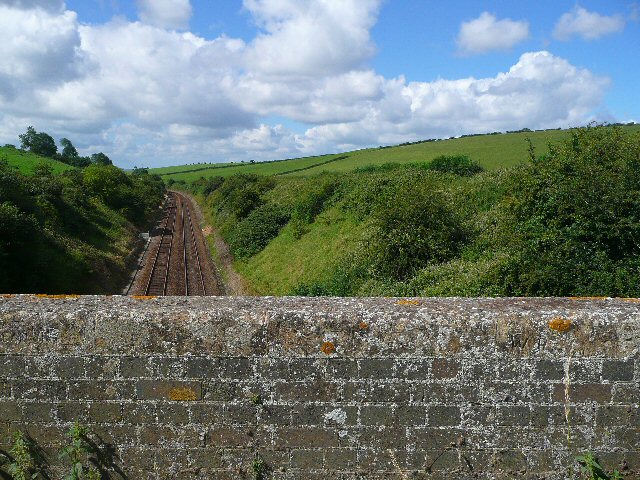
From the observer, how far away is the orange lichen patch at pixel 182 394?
343 centimetres

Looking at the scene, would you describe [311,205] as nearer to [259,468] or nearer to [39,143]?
[259,468]

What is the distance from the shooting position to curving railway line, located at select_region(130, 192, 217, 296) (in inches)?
896

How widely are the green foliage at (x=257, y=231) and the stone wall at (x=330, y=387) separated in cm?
2642

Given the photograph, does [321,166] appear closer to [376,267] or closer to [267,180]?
[267,180]

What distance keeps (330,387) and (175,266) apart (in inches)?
1012

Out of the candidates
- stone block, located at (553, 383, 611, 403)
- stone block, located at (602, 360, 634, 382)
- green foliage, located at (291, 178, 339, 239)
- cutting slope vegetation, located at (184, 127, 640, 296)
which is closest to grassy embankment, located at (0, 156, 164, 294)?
cutting slope vegetation, located at (184, 127, 640, 296)

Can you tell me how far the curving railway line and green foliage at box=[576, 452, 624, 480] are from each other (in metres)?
19.8

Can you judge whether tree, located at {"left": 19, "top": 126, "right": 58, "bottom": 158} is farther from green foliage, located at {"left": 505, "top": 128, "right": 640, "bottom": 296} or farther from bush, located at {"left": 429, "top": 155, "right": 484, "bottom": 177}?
green foliage, located at {"left": 505, "top": 128, "right": 640, "bottom": 296}

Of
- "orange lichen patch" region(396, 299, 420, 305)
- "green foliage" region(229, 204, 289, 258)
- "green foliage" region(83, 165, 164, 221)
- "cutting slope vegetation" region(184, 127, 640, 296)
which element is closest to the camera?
"orange lichen patch" region(396, 299, 420, 305)

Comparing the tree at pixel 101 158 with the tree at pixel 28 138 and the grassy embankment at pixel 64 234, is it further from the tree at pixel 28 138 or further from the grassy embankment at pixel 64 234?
the grassy embankment at pixel 64 234

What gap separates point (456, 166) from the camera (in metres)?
34.8

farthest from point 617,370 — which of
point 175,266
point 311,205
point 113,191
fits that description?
point 113,191

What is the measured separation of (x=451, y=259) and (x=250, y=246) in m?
17.4

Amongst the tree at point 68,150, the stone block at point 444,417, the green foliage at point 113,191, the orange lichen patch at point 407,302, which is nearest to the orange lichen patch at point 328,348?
the orange lichen patch at point 407,302
